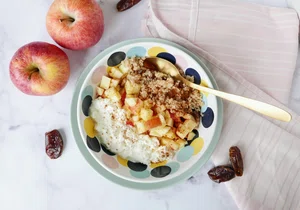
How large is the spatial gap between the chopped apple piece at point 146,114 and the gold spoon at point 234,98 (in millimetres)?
112

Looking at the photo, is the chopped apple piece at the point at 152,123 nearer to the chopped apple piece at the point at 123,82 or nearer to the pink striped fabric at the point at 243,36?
the chopped apple piece at the point at 123,82

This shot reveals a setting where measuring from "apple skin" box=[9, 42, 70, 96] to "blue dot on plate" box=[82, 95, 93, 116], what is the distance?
79 mm

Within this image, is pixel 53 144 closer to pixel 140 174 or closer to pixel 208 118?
pixel 140 174

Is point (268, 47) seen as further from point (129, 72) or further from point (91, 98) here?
point (91, 98)

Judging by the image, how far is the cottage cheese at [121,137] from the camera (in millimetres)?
971

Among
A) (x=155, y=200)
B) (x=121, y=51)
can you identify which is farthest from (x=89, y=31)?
(x=155, y=200)

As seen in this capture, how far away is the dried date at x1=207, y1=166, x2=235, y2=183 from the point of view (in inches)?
38.9

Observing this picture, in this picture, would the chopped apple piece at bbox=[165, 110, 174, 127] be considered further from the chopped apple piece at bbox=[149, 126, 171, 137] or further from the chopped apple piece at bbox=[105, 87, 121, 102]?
the chopped apple piece at bbox=[105, 87, 121, 102]

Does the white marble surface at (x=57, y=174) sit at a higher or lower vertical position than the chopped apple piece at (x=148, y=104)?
lower

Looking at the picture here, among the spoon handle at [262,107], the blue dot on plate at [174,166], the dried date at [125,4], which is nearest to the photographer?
the spoon handle at [262,107]

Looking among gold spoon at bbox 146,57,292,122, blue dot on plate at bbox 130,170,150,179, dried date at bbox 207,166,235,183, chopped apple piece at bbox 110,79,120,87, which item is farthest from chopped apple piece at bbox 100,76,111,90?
dried date at bbox 207,166,235,183

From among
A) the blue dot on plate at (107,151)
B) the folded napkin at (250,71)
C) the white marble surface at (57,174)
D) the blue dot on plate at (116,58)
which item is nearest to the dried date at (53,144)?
the white marble surface at (57,174)

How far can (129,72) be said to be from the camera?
0.99 metres

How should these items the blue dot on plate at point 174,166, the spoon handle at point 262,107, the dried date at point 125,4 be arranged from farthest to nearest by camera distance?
the dried date at point 125,4 < the blue dot on plate at point 174,166 < the spoon handle at point 262,107
